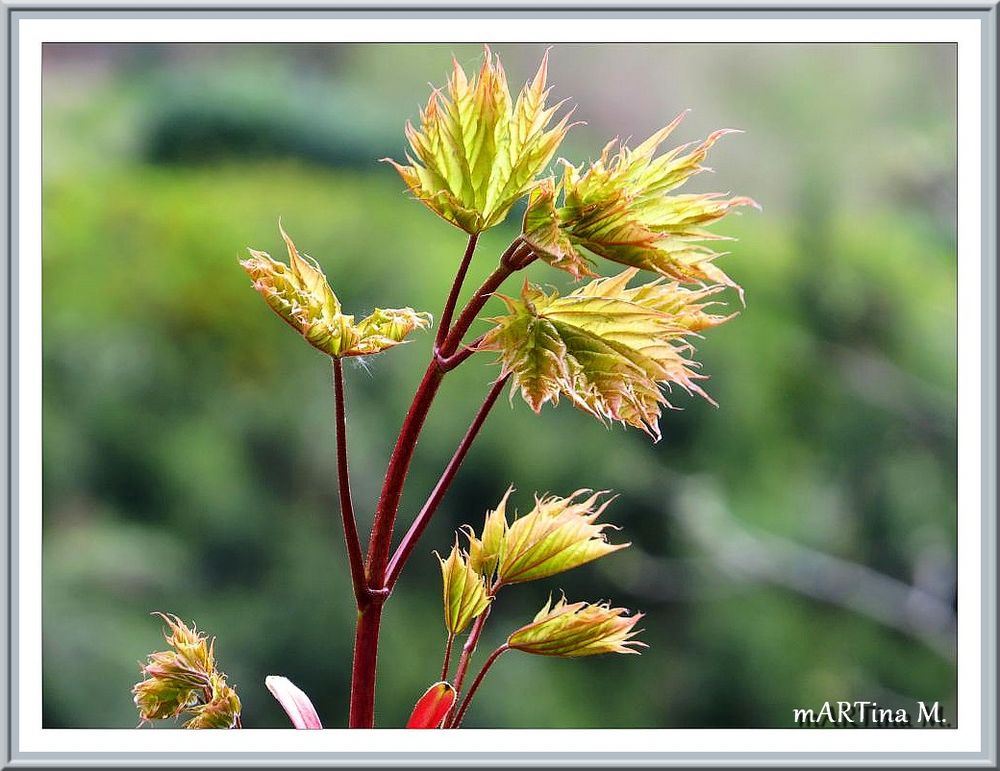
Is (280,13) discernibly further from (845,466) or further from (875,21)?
(845,466)

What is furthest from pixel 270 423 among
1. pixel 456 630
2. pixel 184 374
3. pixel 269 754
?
pixel 456 630

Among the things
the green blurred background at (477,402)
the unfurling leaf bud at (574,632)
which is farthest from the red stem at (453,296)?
the green blurred background at (477,402)

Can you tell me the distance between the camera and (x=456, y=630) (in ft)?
1.11

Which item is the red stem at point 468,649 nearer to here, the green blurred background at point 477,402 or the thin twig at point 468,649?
the thin twig at point 468,649

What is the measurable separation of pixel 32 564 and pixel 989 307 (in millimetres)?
536

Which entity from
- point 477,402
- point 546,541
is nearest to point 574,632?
point 546,541

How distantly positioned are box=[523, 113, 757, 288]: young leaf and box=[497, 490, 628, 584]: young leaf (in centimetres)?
9

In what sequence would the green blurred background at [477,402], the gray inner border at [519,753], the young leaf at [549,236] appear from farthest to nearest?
the green blurred background at [477,402] → the gray inner border at [519,753] → the young leaf at [549,236]

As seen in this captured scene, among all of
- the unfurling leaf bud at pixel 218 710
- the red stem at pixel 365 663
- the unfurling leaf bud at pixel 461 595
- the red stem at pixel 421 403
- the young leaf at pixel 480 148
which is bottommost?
the unfurling leaf bud at pixel 218 710

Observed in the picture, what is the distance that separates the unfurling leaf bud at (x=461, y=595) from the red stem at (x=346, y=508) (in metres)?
0.04

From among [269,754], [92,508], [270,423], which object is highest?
[270,423]

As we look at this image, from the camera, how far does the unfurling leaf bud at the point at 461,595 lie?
13.4 inches

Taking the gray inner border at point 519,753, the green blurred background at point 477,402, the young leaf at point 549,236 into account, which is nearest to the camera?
the young leaf at point 549,236

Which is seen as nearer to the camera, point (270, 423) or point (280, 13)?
point (280, 13)
